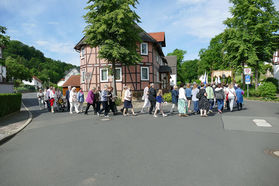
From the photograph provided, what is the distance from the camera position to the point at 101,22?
16250 millimetres

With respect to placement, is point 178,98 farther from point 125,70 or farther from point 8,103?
point 125,70

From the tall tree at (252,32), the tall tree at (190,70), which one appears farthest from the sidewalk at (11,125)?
the tall tree at (190,70)

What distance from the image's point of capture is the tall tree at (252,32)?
25562 mm

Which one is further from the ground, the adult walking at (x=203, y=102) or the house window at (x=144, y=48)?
the house window at (x=144, y=48)

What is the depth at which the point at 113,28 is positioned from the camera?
1603 centimetres

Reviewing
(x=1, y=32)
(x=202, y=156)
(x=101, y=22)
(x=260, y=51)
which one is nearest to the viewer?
(x=202, y=156)

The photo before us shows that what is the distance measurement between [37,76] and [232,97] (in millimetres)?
105404

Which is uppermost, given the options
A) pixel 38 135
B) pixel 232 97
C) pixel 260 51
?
pixel 260 51

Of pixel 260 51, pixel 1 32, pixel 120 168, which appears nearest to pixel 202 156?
pixel 120 168

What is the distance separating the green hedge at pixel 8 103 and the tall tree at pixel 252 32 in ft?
83.2

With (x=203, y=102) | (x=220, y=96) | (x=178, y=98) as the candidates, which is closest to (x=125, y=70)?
(x=178, y=98)

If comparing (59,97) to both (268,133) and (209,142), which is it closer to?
(209,142)

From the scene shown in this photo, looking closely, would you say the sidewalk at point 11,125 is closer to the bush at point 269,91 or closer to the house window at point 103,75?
the house window at point 103,75

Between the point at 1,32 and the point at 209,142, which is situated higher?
the point at 1,32
